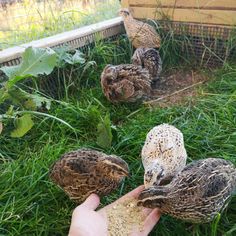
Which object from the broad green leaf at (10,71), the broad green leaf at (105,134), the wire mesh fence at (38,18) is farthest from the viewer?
the wire mesh fence at (38,18)

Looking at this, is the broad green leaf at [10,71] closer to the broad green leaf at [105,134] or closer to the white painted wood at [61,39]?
the white painted wood at [61,39]

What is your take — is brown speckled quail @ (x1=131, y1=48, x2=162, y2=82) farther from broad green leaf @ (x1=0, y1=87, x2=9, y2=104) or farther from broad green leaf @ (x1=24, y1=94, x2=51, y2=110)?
broad green leaf @ (x1=0, y1=87, x2=9, y2=104)

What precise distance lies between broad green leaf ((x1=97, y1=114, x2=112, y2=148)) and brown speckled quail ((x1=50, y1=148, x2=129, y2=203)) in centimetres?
50

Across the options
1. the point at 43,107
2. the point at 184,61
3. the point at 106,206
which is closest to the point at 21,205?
the point at 106,206

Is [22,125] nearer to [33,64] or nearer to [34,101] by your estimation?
[34,101]

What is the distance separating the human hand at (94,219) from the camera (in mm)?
2148

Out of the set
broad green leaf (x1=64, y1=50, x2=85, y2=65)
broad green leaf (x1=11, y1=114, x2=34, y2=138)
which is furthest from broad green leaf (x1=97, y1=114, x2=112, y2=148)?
broad green leaf (x1=64, y1=50, x2=85, y2=65)

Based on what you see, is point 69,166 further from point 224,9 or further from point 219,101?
point 224,9

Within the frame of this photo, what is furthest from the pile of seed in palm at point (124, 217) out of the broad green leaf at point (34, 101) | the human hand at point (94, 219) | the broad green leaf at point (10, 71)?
the broad green leaf at point (10, 71)

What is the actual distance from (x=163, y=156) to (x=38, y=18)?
3.92 metres

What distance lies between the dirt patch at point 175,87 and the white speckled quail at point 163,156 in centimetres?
121

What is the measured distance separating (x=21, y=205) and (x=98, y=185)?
2.16 feet

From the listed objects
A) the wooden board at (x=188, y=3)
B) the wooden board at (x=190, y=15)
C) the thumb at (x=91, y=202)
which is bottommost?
the thumb at (x=91, y=202)

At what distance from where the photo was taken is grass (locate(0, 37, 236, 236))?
2.52 m
